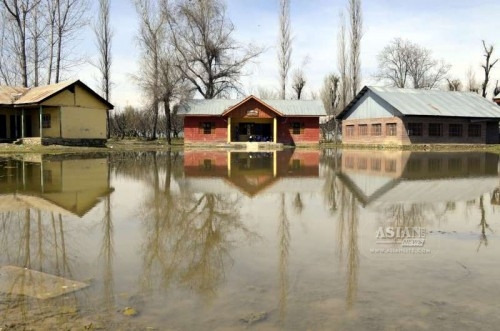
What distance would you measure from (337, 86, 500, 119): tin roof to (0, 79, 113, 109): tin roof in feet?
78.3

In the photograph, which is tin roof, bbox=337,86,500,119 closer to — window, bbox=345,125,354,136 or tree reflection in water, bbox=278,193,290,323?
window, bbox=345,125,354,136

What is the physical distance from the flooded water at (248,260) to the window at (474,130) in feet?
113

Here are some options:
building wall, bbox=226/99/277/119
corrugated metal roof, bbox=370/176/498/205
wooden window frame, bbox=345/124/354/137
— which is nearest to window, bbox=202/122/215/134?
building wall, bbox=226/99/277/119

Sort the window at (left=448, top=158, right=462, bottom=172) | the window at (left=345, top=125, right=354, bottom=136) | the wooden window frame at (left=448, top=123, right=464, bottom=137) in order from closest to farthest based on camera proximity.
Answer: the window at (left=448, top=158, right=462, bottom=172)
the wooden window frame at (left=448, top=123, right=464, bottom=137)
the window at (left=345, top=125, right=354, bottom=136)

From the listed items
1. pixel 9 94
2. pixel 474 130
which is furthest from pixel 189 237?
pixel 474 130

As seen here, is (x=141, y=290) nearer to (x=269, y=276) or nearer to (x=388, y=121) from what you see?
(x=269, y=276)

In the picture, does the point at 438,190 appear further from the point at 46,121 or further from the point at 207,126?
the point at 207,126

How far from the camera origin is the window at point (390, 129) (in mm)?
40281

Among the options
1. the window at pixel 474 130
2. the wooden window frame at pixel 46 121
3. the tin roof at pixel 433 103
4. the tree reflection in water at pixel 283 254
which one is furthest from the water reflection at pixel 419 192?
the window at pixel 474 130

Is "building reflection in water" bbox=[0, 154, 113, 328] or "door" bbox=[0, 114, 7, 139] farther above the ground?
"door" bbox=[0, 114, 7, 139]

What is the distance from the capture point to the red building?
44500mm

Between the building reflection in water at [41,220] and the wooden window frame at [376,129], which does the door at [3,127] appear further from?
the wooden window frame at [376,129]

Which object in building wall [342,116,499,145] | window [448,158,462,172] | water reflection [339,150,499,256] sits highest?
building wall [342,116,499,145]

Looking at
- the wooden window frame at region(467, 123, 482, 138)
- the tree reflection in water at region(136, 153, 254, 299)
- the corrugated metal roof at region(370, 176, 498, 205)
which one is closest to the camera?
the tree reflection in water at region(136, 153, 254, 299)
